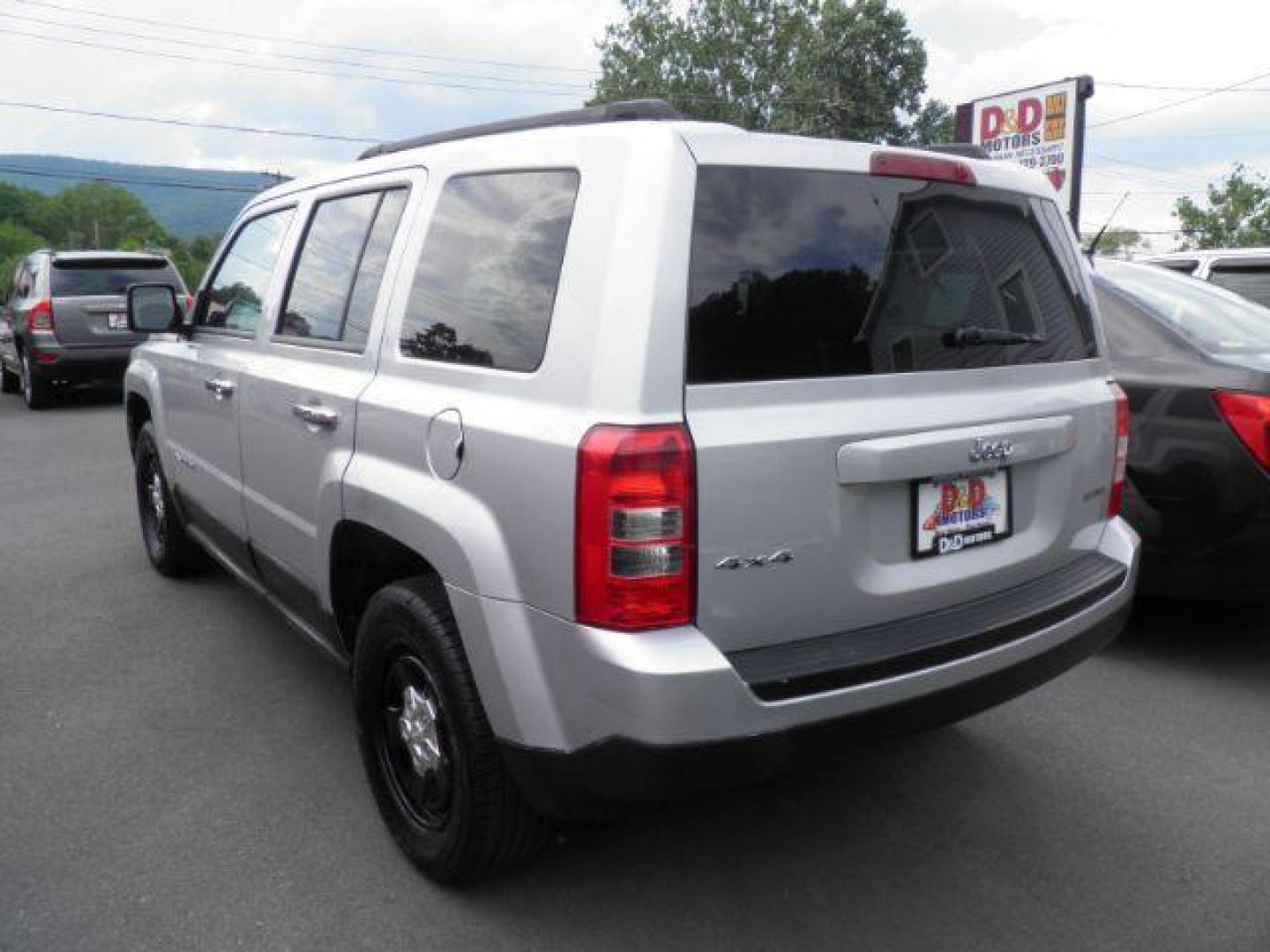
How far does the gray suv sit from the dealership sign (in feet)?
46.1

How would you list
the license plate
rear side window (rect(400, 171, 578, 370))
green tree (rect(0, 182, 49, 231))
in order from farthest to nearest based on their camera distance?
green tree (rect(0, 182, 49, 231))
the license plate
rear side window (rect(400, 171, 578, 370))

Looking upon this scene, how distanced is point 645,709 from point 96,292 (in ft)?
40.9

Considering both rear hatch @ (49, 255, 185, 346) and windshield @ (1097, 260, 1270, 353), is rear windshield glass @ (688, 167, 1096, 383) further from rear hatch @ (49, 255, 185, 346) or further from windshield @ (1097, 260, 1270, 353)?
rear hatch @ (49, 255, 185, 346)

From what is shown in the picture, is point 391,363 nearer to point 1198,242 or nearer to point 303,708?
point 303,708

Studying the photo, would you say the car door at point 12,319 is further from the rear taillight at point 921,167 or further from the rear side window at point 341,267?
the rear taillight at point 921,167

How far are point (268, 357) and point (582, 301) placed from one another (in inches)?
71.1

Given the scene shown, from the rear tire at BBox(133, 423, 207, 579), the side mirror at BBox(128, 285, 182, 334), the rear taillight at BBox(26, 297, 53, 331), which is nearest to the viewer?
the side mirror at BBox(128, 285, 182, 334)

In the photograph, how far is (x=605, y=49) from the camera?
135 feet

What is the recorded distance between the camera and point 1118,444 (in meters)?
2.98

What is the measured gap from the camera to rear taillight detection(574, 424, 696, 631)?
2.02m

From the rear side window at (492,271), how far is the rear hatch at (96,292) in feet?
35.1

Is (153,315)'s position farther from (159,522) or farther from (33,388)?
(33,388)

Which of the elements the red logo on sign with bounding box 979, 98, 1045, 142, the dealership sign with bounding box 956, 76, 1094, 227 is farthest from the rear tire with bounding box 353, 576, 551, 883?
the red logo on sign with bounding box 979, 98, 1045, 142

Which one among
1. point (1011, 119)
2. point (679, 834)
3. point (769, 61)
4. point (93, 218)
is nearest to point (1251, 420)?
point (679, 834)
